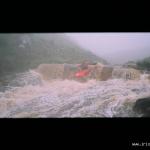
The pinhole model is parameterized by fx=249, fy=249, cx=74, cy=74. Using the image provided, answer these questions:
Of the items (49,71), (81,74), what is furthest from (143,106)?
(49,71)

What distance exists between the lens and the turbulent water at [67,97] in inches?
107

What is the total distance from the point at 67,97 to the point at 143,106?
2.74 ft

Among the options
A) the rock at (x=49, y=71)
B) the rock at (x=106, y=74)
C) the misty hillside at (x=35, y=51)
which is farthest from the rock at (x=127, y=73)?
the rock at (x=49, y=71)

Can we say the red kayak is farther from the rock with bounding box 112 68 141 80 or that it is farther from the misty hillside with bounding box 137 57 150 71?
the misty hillside with bounding box 137 57 150 71

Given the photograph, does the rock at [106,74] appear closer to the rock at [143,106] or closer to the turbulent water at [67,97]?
the turbulent water at [67,97]

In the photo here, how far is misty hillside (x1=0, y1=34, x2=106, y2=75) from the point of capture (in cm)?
276

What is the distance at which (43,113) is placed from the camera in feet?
8.89

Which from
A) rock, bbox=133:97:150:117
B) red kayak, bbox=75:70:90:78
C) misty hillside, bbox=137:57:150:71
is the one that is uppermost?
misty hillside, bbox=137:57:150:71

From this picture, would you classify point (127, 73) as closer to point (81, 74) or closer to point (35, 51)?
point (81, 74)

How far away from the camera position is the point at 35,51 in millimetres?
2781

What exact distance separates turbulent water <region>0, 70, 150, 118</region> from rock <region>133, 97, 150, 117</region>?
0.04 metres

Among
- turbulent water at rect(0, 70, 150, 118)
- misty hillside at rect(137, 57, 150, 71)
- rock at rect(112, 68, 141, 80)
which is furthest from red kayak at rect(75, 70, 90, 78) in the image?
misty hillside at rect(137, 57, 150, 71)
